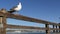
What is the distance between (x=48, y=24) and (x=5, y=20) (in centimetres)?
334

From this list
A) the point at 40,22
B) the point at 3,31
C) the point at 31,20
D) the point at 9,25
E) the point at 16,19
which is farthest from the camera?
the point at 40,22

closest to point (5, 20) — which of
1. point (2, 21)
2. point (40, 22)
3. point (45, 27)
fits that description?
point (2, 21)

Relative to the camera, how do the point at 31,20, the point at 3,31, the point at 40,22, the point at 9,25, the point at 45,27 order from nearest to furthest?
the point at 3,31, the point at 9,25, the point at 31,20, the point at 40,22, the point at 45,27

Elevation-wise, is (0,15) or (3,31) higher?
(0,15)

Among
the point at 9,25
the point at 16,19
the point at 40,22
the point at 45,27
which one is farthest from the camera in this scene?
the point at 45,27

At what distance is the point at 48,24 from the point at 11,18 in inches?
114

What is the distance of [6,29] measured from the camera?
4457 millimetres

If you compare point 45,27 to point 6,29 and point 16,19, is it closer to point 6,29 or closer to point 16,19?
point 16,19

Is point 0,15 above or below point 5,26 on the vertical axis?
above

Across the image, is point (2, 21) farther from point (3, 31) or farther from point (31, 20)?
point (31, 20)

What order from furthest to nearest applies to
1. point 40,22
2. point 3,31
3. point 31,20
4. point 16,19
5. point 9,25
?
point 40,22 → point 31,20 → point 16,19 → point 9,25 → point 3,31

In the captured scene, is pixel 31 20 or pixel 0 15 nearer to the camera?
pixel 0 15

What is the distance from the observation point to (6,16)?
4559 mm

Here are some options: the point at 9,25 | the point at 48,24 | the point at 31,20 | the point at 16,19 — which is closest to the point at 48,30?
the point at 48,24
